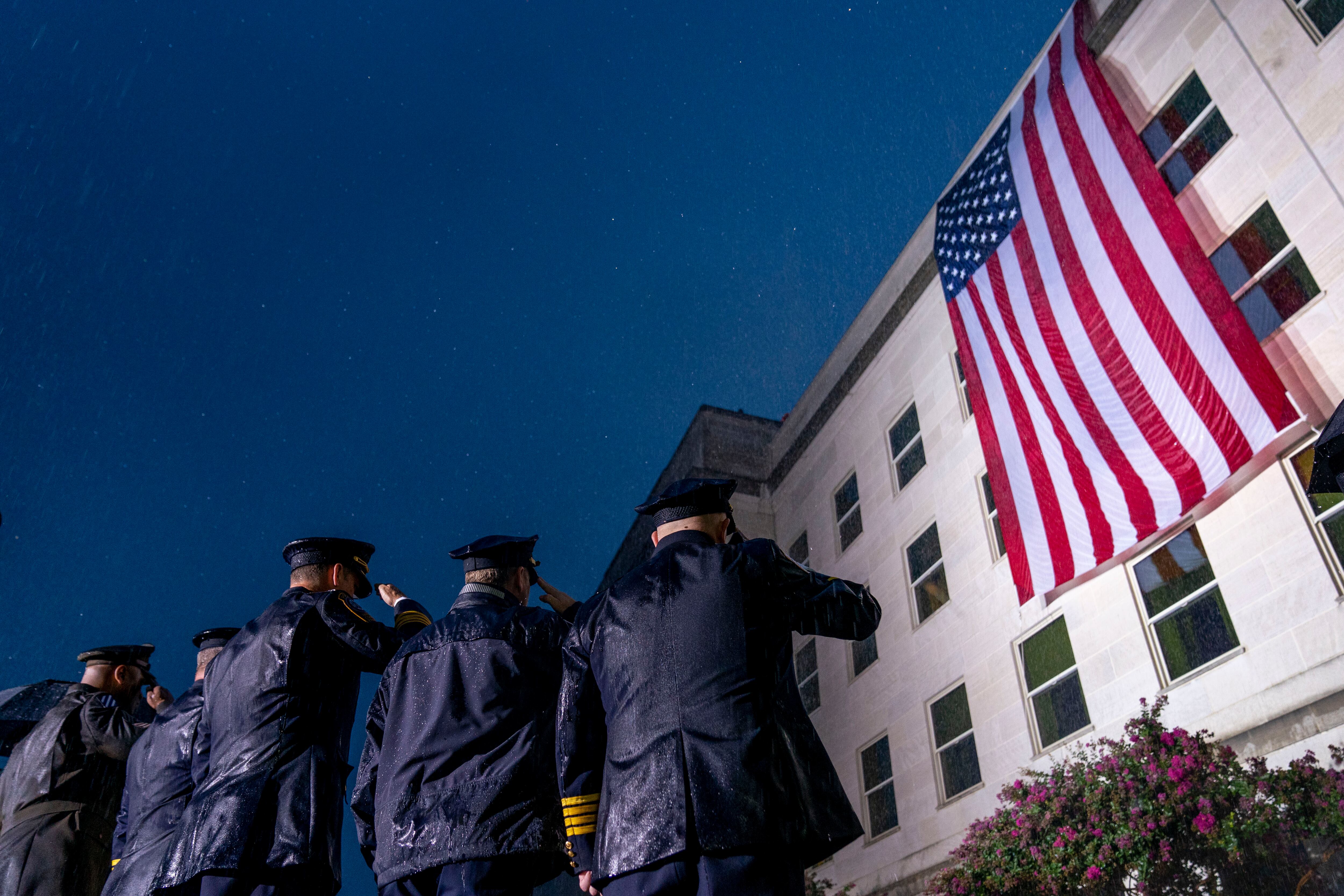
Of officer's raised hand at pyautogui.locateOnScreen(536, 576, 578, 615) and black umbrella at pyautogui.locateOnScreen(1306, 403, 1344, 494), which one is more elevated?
black umbrella at pyautogui.locateOnScreen(1306, 403, 1344, 494)

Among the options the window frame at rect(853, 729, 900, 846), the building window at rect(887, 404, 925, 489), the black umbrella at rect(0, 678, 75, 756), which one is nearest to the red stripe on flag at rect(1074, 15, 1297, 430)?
the building window at rect(887, 404, 925, 489)

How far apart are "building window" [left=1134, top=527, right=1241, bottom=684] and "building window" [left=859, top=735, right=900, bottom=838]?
670 centimetres

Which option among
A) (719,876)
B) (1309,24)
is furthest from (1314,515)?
(719,876)

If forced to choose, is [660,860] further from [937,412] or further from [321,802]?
[937,412]

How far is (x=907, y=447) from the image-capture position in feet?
61.7

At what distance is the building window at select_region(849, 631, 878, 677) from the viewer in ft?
60.3

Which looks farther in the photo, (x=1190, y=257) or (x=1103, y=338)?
(x=1103, y=338)

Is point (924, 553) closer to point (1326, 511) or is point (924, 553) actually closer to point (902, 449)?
point (902, 449)

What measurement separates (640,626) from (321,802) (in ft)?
7.00

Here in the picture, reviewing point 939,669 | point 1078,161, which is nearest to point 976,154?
point 1078,161

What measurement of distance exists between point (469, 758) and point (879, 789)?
15.2 m

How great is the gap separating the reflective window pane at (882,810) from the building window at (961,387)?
22.0ft

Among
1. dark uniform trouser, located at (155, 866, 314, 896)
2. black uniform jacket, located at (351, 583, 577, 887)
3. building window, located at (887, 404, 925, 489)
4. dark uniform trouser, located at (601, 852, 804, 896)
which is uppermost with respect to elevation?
building window, located at (887, 404, 925, 489)

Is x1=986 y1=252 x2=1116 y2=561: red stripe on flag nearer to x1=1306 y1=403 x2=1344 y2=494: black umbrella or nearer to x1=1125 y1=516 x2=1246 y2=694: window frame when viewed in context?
x1=1125 y1=516 x2=1246 y2=694: window frame
